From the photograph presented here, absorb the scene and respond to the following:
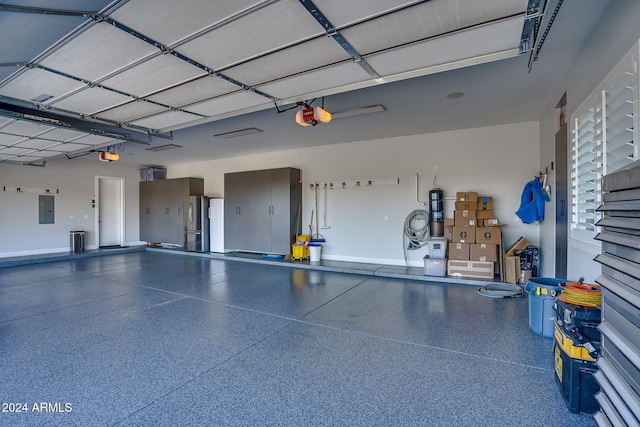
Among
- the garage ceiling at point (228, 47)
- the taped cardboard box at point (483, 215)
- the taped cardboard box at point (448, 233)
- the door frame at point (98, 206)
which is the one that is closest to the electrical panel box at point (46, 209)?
the door frame at point (98, 206)

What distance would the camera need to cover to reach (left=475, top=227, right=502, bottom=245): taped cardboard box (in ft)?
17.8

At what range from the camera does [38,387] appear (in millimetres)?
2324

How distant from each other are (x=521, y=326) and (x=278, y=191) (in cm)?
575

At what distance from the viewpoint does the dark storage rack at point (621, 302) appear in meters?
1.32

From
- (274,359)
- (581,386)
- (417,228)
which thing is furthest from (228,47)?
(417,228)

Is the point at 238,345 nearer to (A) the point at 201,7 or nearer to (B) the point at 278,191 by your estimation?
(A) the point at 201,7

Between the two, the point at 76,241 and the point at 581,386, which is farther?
the point at 76,241

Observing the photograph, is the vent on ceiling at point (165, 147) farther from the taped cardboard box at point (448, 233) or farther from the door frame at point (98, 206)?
the taped cardboard box at point (448, 233)

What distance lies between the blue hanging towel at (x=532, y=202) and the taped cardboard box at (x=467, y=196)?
0.72 metres

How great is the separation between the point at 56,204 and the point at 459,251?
35.1 ft

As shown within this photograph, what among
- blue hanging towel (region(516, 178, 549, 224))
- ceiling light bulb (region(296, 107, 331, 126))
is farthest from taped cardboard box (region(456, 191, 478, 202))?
ceiling light bulb (region(296, 107, 331, 126))

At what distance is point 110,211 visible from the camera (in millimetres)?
10266

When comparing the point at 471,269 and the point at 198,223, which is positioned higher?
the point at 198,223

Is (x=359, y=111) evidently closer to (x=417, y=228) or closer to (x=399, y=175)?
(x=399, y=175)
